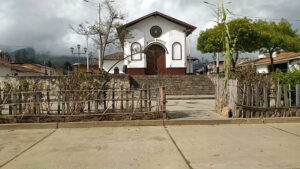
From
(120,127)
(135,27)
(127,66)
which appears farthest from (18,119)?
(135,27)

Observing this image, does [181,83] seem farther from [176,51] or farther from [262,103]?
[262,103]

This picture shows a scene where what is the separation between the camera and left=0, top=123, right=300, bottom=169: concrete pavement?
12.6 feet

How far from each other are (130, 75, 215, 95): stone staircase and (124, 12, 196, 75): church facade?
155 inches

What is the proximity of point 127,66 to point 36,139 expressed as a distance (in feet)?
62.5

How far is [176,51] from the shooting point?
80.6ft

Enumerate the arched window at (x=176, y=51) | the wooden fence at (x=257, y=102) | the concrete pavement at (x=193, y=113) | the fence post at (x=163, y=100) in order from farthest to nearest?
the arched window at (x=176, y=51) < the concrete pavement at (x=193, y=113) < the wooden fence at (x=257, y=102) < the fence post at (x=163, y=100)

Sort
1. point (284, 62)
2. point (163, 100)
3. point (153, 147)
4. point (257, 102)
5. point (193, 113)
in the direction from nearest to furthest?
point (153, 147) < point (163, 100) < point (257, 102) < point (193, 113) < point (284, 62)

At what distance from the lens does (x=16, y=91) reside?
7.29 metres

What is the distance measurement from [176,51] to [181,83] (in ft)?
19.1

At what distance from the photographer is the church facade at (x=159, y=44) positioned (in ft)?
79.6

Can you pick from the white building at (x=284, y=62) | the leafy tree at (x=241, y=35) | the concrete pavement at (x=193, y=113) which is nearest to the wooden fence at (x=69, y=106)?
the concrete pavement at (x=193, y=113)

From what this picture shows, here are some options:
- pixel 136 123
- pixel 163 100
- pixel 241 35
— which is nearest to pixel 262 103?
pixel 163 100

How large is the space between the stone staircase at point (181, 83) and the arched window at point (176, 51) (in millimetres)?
4475

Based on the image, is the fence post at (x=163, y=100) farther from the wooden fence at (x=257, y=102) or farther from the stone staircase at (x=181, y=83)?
the stone staircase at (x=181, y=83)
